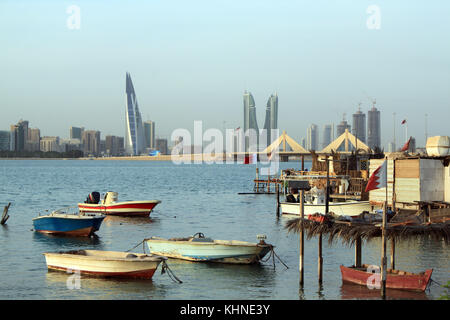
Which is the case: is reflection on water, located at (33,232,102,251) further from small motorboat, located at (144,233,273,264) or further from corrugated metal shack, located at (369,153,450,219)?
corrugated metal shack, located at (369,153,450,219)

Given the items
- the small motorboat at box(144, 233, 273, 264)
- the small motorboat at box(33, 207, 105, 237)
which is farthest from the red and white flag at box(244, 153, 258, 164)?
the small motorboat at box(144, 233, 273, 264)

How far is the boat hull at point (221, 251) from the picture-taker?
98.8 feet

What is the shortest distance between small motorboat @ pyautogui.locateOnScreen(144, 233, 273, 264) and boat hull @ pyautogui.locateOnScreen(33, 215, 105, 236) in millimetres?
10863

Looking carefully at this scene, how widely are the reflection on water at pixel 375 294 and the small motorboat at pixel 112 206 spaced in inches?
1272

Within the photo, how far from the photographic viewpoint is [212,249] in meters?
30.4

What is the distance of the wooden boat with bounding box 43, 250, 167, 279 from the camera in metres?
26.9

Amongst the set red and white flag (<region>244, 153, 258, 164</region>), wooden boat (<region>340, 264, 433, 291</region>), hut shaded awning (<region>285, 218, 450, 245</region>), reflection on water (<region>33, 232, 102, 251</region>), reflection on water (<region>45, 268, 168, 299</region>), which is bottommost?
reflection on water (<region>45, 268, 168, 299</region>)

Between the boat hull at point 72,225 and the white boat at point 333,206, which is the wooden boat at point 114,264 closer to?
the boat hull at point 72,225

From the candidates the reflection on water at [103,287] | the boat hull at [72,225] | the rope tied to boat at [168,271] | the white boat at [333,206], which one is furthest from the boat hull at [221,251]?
the white boat at [333,206]

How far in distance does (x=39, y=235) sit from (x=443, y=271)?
2693 cm
